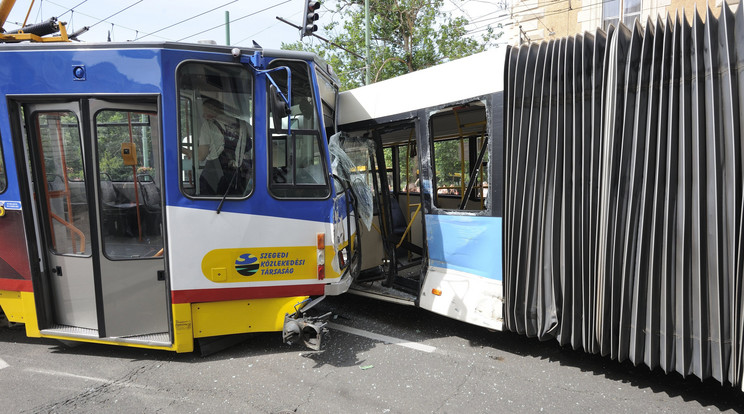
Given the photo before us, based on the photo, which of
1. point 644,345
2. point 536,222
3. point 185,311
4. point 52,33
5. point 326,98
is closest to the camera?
point 644,345

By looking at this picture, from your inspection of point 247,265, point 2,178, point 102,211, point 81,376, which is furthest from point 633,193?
point 2,178

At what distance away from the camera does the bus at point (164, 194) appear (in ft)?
12.4

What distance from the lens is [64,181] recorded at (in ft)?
13.3

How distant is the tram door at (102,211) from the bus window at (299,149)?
1.03 meters

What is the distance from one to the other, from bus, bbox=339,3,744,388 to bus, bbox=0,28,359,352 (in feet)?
4.13

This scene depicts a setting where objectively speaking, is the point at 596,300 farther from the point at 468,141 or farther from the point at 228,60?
the point at 228,60

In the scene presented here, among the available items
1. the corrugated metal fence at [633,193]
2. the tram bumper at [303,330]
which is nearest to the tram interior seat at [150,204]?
the tram bumper at [303,330]

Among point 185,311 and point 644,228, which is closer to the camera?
point 644,228

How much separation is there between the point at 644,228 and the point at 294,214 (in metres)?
2.76

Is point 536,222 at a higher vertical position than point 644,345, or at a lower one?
higher

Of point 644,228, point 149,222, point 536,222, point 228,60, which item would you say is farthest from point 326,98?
point 644,228

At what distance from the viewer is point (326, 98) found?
15.1ft

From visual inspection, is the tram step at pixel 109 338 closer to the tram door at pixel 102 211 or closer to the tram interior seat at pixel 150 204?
the tram door at pixel 102 211

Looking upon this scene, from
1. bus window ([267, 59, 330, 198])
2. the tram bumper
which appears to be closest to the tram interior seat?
bus window ([267, 59, 330, 198])
